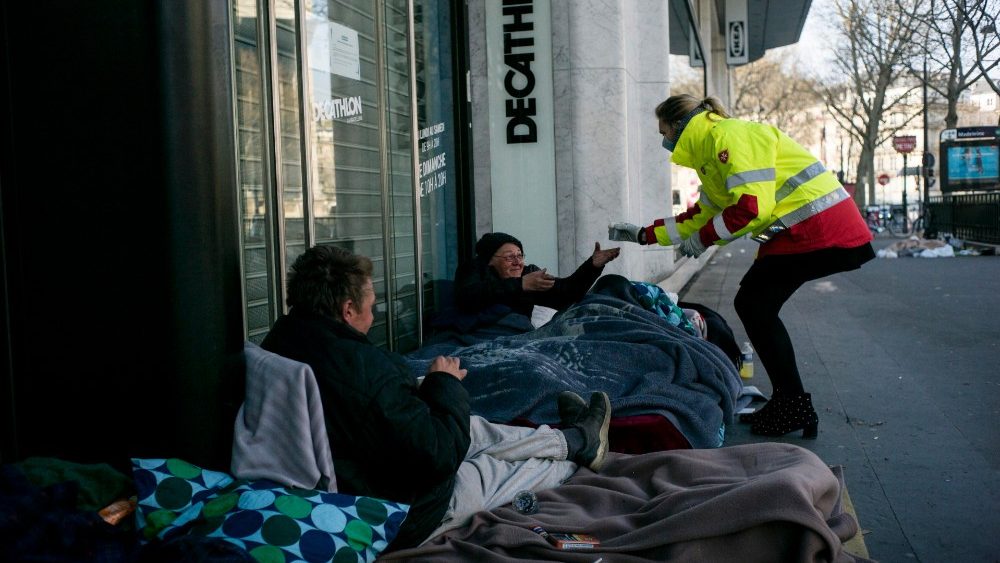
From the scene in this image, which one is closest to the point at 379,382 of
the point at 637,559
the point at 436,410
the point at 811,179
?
the point at 436,410

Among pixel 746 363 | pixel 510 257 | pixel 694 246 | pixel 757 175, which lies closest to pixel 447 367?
pixel 757 175

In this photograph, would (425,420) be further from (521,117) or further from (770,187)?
(521,117)

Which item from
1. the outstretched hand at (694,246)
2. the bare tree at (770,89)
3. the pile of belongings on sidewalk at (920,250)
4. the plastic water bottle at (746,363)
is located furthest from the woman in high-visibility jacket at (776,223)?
the bare tree at (770,89)

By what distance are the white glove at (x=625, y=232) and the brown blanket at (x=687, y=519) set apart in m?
2.54

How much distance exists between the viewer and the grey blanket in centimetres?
448

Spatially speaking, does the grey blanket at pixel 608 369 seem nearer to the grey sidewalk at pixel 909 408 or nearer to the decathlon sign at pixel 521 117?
the grey sidewalk at pixel 909 408

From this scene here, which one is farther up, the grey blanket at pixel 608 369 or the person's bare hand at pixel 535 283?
the person's bare hand at pixel 535 283

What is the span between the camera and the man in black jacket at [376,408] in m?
Answer: 2.96

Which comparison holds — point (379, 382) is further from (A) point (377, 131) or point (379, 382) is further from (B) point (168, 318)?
(A) point (377, 131)

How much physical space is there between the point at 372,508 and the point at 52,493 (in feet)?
2.73

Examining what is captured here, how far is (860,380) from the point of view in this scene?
253 inches

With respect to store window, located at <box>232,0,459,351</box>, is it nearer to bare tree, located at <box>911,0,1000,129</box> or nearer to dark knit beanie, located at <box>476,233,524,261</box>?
dark knit beanie, located at <box>476,233,524,261</box>

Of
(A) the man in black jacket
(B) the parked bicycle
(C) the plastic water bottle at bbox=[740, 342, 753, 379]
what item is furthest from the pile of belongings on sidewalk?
(A) the man in black jacket

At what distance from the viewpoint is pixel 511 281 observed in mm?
6133
